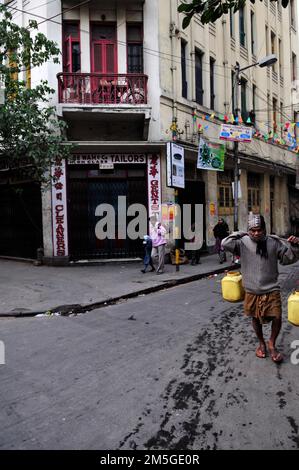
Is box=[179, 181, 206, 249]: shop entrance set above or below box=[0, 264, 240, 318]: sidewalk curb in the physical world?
above

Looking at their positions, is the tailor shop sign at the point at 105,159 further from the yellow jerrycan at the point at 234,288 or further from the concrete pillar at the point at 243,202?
the yellow jerrycan at the point at 234,288

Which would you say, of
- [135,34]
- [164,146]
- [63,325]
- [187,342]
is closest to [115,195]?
[164,146]

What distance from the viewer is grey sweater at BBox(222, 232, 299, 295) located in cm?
484

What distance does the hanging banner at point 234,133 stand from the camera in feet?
49.0

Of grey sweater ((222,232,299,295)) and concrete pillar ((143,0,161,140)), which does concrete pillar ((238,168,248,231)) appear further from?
grey sweater ((222,232,299,295))

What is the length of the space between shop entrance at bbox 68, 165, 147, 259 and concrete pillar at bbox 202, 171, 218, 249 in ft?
13.2

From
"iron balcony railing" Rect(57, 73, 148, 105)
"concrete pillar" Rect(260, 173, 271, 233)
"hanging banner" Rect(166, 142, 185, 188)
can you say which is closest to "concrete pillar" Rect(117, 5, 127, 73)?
"iron balcony railing" Rect(57, 73, 148, 105)

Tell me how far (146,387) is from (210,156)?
1358 cm

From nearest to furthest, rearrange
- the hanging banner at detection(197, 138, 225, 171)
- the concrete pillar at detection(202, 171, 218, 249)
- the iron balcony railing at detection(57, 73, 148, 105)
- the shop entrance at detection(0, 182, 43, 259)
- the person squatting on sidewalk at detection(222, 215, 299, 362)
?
the person squatting on sidewalk at detection(222, 215, 299, 362), the iron balcony railing at detection(57, 73, 148, 105), the shop entrance at detection(0, 182, 43, 259), the hanging banner at detection(197, 138, 225, 171), the concrete pillar at detection(202, 171, 218, 249)

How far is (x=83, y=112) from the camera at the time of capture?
46.1 feet

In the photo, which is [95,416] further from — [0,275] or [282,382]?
[0,275]

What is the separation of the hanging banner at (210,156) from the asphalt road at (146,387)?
32.8 ft

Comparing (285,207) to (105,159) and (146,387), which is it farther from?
(146,387)
